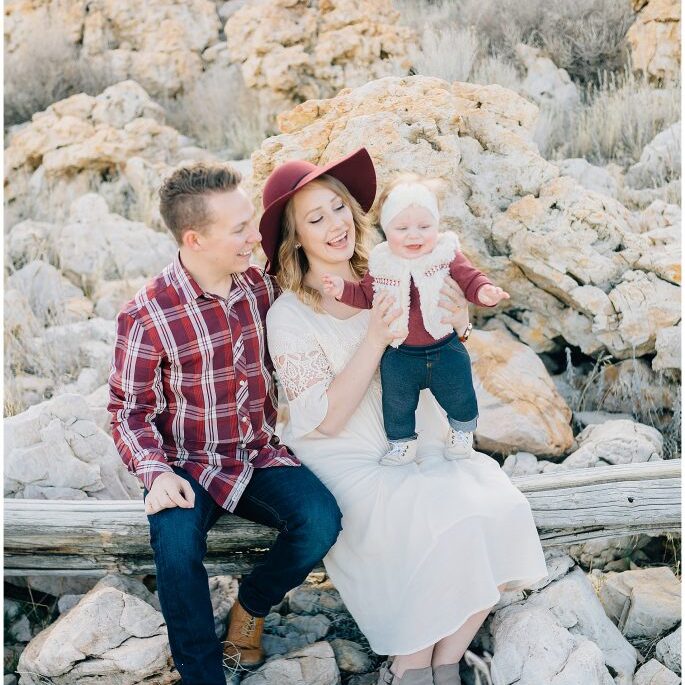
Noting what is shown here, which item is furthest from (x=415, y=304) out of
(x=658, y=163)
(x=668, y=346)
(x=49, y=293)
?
(x=658, y=163)

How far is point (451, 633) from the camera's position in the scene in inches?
116

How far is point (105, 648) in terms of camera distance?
313cm

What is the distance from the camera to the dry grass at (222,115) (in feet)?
26.6

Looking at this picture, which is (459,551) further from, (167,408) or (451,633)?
(167,408)

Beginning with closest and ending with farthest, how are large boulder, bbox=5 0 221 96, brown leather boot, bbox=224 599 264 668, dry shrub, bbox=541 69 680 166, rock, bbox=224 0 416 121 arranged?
brown leather boot, bbox=224 599 264 668 → dry shrub, bbox=541 69 680 166 → rock, bbox=224 0 416 121 → large boulder, bbox=5 0 221 96

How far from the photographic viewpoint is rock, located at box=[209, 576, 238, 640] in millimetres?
3508

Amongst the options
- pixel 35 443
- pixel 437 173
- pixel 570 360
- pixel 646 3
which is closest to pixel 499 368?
pixel 570 360

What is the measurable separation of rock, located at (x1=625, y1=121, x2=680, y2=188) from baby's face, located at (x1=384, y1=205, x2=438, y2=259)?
373cm

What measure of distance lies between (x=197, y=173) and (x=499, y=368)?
2111 mm

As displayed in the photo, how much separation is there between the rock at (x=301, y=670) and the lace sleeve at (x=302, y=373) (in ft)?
3.07

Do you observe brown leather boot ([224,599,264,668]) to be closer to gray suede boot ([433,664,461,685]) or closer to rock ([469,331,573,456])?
gray suede boot ([433,664,461,685])

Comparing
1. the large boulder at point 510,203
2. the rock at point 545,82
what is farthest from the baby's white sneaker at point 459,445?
the rock at point 545,82

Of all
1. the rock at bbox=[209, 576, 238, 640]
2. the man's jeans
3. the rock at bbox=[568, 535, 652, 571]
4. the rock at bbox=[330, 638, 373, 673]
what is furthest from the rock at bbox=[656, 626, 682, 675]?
the rock at bbox=[209, 576, 238, 640]

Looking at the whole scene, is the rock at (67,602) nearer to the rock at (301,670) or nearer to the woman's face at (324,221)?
the rock at (301,670)
